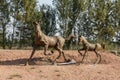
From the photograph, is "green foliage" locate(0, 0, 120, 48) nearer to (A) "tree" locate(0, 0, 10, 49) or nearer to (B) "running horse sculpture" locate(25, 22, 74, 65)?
(A) "tree" locate(0, 0, 10, 49)

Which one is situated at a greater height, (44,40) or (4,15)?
(4,15)

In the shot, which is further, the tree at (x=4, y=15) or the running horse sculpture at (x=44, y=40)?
the tree at (x=4, y=15)

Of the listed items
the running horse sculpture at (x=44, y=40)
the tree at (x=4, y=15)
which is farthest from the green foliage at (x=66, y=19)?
the running horse sculpture at (x=44, y=40)

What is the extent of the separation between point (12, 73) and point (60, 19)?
2971 centimetres

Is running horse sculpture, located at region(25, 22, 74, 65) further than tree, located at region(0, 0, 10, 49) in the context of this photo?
No

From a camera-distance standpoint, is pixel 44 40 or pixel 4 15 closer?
pixel 44 40

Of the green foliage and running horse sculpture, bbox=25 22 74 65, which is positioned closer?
running horse sculpture, bbox=25 22 74 65

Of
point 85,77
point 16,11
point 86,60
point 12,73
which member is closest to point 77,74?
point 85,77

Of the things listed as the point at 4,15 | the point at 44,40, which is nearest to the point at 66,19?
the point at 4,15

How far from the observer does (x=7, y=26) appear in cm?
4350

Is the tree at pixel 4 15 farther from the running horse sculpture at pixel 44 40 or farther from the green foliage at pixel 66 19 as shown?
the running horse sculpture at pixel 44 40

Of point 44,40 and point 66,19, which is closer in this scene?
point 44,40

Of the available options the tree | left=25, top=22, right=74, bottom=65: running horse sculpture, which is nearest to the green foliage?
Answer: the tree

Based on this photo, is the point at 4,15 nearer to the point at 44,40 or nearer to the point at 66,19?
the point at 66,19
